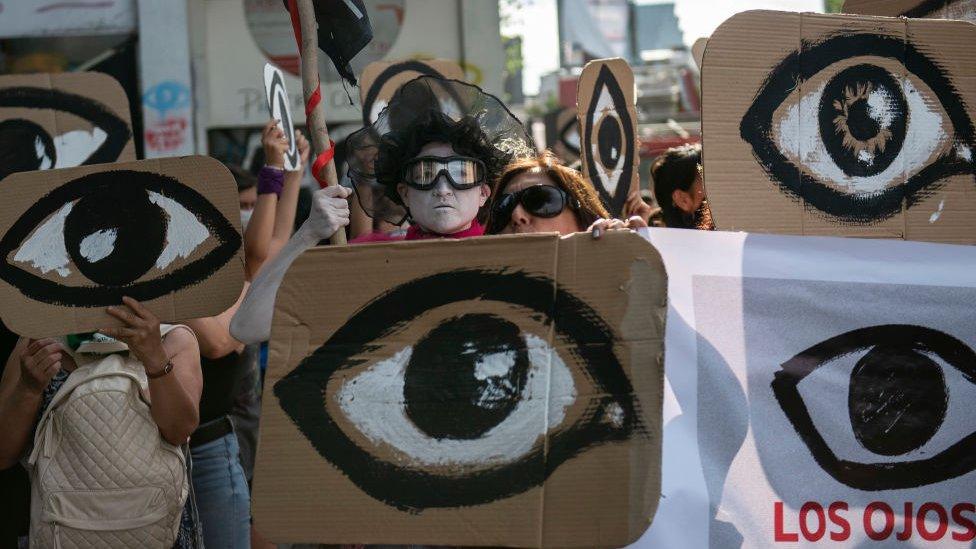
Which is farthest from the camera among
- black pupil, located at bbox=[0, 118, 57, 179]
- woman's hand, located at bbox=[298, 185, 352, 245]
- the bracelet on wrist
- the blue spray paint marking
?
the blue spray paint marking

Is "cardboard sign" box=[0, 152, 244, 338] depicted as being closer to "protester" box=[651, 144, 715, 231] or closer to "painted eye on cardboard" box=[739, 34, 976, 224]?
"painted eye on cardboard" box=[739, 34, 976, 224]

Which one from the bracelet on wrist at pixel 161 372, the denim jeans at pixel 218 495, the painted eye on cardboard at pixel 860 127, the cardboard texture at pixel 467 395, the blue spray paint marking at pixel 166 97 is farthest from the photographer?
the blue spray paint marking at pixel 166 97

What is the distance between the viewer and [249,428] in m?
4.77

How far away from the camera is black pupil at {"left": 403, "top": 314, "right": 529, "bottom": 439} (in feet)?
7.98

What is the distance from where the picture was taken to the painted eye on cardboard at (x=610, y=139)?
195 inches

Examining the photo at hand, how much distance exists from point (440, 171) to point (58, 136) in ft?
5.91

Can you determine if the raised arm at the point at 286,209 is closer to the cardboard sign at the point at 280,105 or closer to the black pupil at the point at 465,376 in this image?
the cardboard sign at the point at 280,105

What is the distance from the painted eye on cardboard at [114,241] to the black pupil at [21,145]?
1088 millimetres

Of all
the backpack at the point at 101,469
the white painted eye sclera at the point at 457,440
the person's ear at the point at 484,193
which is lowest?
the backpack at the point at 101,469

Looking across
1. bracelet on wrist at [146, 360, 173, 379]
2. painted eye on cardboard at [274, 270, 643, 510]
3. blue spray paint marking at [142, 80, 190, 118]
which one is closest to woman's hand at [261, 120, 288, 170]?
bracelet on wrist at [146, 360, 173, 379]

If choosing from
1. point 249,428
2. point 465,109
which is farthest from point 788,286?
point 249,428

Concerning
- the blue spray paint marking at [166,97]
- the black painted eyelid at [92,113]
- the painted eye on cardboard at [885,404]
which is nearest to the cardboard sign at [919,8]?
the painted eye on cardboard at [885,404]

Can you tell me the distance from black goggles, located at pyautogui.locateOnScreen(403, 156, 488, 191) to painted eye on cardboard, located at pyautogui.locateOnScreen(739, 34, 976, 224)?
0.64 metres

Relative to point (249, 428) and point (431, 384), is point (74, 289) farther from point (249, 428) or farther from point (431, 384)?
point (249, 428)
